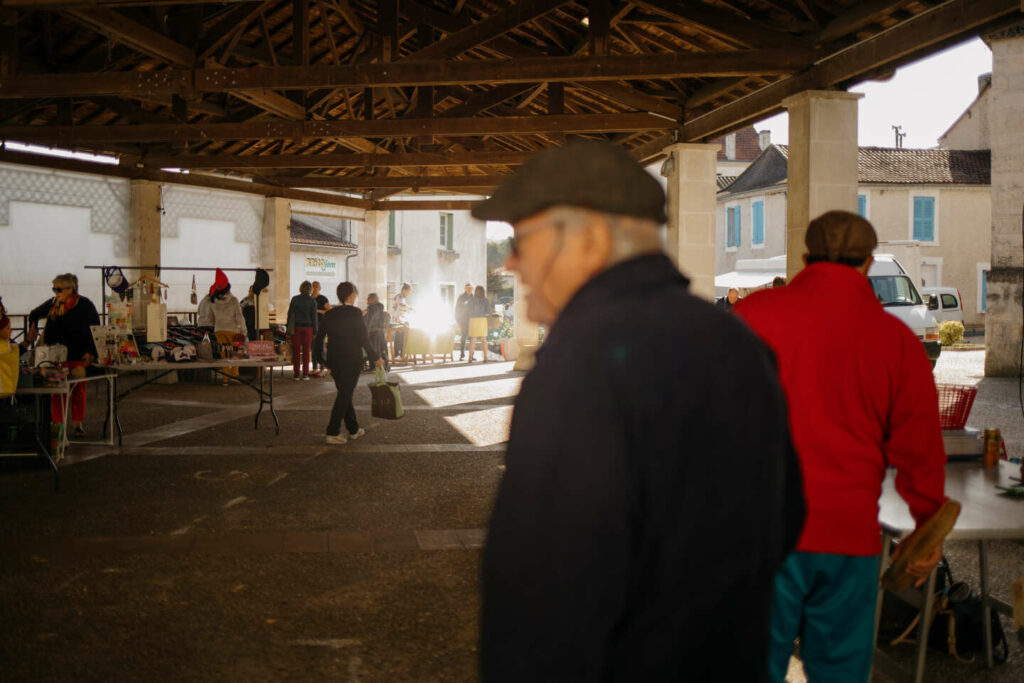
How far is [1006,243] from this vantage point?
17234 mm

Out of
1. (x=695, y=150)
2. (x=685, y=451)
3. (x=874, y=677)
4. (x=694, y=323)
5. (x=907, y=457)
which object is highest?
(x=695, y=150)

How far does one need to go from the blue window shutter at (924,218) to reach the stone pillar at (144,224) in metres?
32.4

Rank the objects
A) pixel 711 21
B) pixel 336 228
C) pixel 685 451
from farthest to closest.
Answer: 1. pixel 336 228
2. pixel 711 21
3. pixel 685 451

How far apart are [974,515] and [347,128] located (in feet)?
33.7

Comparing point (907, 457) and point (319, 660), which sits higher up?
point (907, 457)

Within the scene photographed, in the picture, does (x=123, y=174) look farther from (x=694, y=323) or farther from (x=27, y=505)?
(x=694, y=323)

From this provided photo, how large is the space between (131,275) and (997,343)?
1653cm

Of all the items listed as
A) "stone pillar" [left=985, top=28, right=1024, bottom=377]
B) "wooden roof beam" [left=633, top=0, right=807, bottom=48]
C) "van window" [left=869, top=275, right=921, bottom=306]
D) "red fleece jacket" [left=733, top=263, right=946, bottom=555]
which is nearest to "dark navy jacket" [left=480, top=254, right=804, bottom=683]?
"red fleece jacket" [left=733, top=263, right=946, bottom=555]

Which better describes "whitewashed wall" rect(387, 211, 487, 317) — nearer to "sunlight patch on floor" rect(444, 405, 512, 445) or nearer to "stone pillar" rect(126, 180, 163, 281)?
"stone pillar" rect(126, 180, 163, 281)

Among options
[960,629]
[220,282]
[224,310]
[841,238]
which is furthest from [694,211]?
[841,238]

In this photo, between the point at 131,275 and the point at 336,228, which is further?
the point at 336,228

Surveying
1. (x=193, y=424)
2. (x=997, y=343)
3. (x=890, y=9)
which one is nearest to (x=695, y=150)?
(x=890, y=9)

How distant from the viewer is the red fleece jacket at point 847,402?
239 cm

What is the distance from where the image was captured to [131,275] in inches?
669
